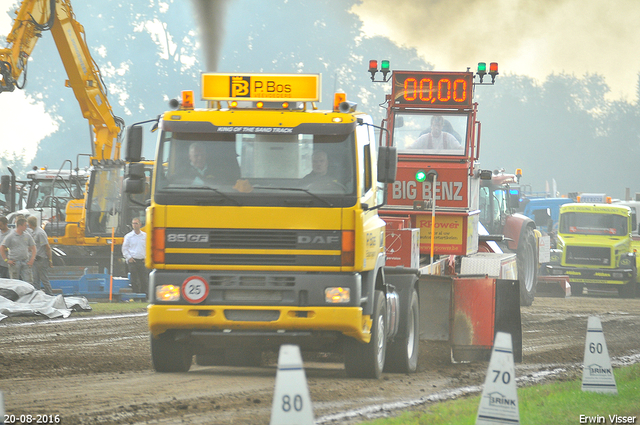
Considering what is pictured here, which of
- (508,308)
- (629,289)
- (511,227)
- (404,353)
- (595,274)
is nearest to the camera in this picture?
(404,353)

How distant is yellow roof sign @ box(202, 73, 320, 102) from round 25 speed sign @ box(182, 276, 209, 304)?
1.90 metres

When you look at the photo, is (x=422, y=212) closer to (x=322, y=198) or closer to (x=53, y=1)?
(x=322, y=198)

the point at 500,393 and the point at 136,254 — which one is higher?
the point at 136,254

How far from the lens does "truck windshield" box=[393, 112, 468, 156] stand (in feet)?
47.8

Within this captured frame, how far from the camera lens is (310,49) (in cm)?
6112

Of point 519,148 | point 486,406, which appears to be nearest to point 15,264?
point 486,406

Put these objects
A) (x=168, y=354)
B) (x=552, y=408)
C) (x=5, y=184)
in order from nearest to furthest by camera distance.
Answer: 1. (x=552, y=408)
2. (x=168, y=354)
3. (x=5, y=184)

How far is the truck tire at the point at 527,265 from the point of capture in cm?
2220

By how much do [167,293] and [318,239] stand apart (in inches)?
61.1

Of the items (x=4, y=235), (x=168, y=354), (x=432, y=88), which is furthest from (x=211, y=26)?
(x=168, y=354)

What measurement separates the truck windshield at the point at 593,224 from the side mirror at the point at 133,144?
21971 millimetres

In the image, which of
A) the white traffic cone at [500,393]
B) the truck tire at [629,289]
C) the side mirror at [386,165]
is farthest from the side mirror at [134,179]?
the truck tire at [629,289]

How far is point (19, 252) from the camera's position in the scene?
62.4 feet

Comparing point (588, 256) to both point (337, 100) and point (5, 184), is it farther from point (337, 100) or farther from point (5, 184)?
point (337, 100)
